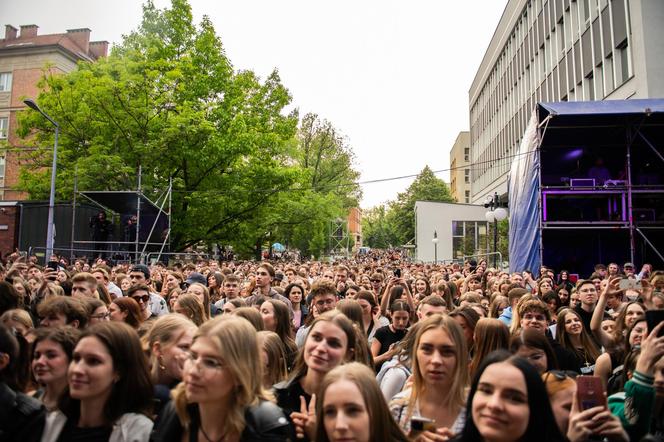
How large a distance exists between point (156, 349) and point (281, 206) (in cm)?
2520

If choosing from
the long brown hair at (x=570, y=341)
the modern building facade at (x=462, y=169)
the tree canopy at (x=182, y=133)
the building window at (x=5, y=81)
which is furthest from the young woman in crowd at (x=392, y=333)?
the modern building facade at (x=462, y=169)

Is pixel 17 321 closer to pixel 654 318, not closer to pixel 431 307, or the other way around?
pixel 431 307

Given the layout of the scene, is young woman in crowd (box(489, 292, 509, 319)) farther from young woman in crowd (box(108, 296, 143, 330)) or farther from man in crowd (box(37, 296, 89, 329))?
man in crowd (box(37, 296, 89, 329))

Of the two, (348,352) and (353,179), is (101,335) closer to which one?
(348,352)

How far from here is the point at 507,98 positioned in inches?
1778

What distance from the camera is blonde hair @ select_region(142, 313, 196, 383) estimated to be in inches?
139

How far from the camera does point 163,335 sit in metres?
3.59

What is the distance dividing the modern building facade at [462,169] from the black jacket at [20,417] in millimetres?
74377

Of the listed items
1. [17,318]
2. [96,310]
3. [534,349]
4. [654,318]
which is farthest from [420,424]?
[17,318]

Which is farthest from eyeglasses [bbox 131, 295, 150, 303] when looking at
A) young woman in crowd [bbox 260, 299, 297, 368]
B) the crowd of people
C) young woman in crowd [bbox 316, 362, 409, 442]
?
young woman in crowd [bbox 316, 362, 409, 442]

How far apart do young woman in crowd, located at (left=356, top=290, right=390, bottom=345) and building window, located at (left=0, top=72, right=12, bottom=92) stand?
51898 millimetres

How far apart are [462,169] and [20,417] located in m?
77.0

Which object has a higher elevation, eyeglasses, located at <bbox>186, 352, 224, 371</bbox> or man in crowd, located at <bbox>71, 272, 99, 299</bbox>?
man in crowd, located at <bbox>71, 272, 99, 299</bbox>

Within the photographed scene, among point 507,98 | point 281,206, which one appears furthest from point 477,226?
point 281,206
